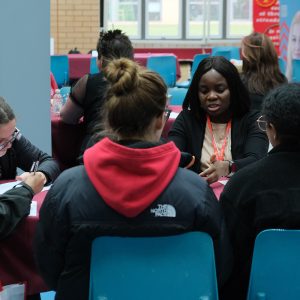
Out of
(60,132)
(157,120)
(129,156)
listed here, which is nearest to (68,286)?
(129,156)

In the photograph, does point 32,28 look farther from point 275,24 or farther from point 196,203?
point 275,24

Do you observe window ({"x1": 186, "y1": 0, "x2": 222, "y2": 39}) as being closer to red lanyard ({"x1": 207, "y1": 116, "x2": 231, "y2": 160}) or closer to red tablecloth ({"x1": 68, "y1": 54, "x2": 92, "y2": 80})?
red tablecloth ({"x1": 68, "y1": 54, "x2": 92, "y2": 80})

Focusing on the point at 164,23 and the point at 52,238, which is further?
the point at 164,23

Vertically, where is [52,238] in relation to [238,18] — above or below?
below

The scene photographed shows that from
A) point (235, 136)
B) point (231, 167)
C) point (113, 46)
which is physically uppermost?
point (113, 46)

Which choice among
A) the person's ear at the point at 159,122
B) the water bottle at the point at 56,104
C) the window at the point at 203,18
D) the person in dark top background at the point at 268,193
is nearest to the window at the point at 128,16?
the window at the point at 203,18

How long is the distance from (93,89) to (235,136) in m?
1.29

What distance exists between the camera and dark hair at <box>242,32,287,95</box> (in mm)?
4398

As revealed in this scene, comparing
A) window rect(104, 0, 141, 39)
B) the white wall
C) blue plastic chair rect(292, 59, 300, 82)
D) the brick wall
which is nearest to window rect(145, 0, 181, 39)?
window rect(104, 0, 141, 39)

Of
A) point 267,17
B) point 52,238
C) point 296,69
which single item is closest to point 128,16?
point 267,17

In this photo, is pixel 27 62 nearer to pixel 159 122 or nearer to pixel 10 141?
pixel 10 141

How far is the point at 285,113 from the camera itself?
80.0 inches

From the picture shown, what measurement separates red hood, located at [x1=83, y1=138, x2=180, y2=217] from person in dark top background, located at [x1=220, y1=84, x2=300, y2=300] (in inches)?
13.5

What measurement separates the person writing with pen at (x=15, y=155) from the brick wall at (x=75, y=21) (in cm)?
801
